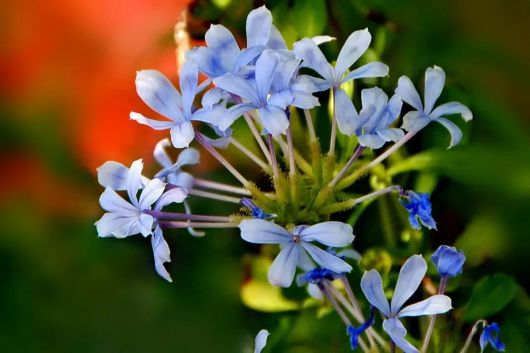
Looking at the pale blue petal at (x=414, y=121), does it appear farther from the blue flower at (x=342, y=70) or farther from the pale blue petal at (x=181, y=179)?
the pale blue petal at (x=181, y=179)

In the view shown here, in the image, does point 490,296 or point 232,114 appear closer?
point 232,114

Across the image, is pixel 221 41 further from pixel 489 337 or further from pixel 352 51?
pixel 489 337

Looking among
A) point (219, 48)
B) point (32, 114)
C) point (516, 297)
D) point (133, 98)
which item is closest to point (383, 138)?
point (219, 48)

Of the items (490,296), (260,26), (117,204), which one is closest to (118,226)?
(117,204)

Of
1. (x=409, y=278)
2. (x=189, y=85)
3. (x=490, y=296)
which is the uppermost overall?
(x=189, y=85)

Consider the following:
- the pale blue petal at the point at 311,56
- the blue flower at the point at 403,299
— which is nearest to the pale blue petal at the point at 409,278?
the blue flower at the point at 403,299

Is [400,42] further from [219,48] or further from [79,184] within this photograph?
[79,184]

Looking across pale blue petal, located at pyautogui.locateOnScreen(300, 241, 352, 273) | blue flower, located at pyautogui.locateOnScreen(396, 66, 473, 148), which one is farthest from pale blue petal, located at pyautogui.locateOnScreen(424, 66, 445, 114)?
pale blue petal, located at pyautogui.locateOnScreen(300, 241, 352, 273)

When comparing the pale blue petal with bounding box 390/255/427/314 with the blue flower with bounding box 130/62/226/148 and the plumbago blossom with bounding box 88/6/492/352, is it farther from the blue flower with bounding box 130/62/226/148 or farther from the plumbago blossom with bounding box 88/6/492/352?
the blue flower with bounding box 130/62/226/148
